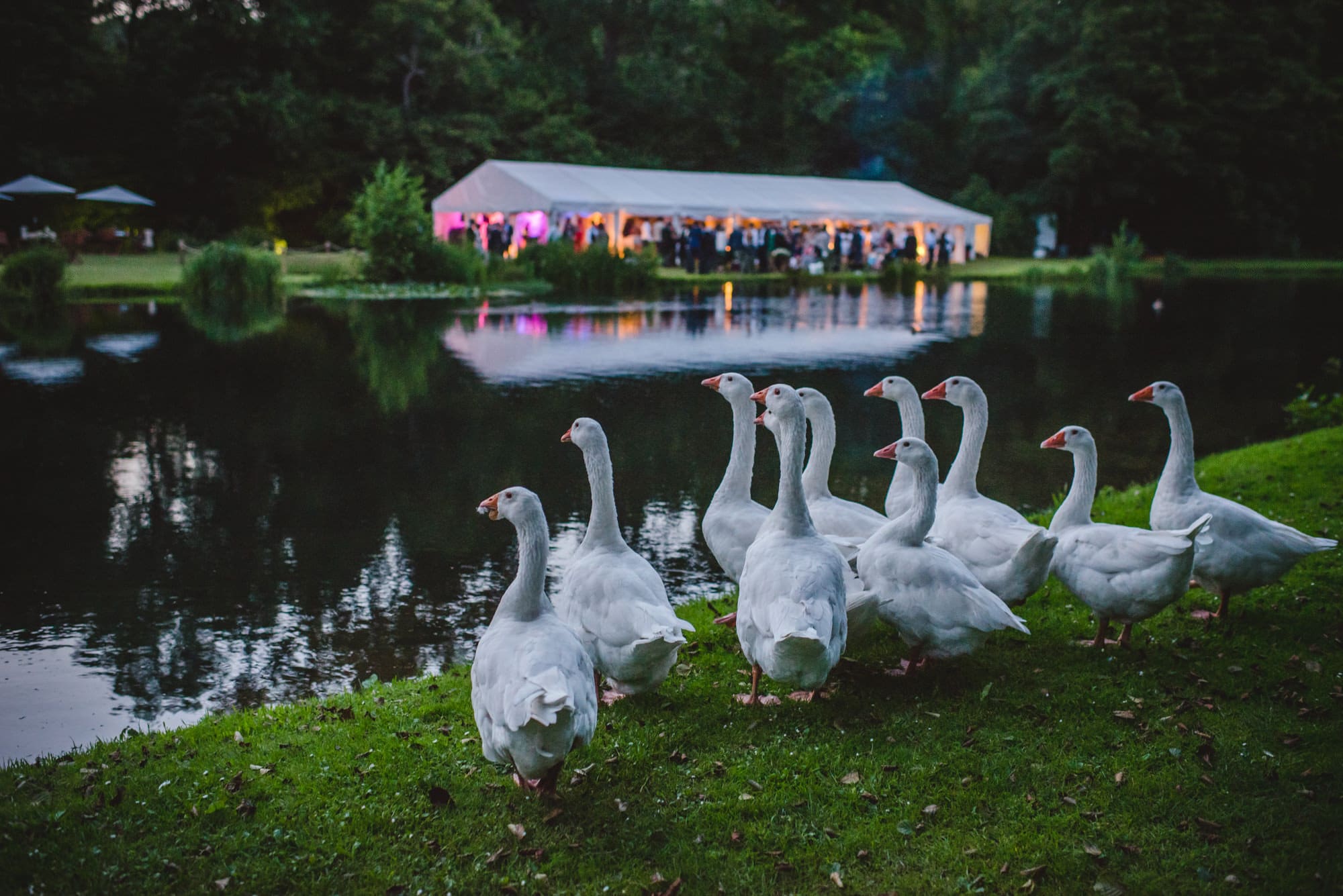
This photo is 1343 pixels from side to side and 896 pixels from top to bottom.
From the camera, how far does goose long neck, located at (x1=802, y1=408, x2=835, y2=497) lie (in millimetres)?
7461

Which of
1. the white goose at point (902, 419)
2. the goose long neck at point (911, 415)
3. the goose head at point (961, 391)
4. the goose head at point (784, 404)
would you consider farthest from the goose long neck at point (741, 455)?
the goose head at point (961, 391)

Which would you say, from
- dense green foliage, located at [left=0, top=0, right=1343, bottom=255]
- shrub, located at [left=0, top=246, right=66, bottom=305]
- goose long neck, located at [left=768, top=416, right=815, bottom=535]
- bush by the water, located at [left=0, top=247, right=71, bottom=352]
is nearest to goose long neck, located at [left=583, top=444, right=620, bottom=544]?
goose long neck, located at [left=768, top=416, right=815, bottom=535]

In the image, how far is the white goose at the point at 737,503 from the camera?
6996 mm

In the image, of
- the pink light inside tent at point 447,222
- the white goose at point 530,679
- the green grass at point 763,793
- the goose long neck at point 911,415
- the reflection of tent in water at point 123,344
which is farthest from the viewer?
the pink light inside tent at point 447,222

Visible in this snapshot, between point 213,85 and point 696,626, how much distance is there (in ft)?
159

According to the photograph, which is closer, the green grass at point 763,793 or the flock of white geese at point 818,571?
the green grass at point 763,793

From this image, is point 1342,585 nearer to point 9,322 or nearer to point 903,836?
point 903,836

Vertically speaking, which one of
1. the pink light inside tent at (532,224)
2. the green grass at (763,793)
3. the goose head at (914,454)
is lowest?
the green grass at (763,793)

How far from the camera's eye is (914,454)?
630 centimetres

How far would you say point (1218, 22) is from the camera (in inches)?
2286

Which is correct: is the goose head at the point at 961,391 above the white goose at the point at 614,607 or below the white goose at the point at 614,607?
above

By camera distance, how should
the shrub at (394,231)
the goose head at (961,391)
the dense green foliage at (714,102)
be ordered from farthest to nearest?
the dense green foliage at (714,102), the shrub at (394,231), the goose head at (961,391)

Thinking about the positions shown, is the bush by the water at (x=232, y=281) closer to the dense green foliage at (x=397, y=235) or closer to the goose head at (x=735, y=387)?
the dense green foliage at (x=397, y=235)

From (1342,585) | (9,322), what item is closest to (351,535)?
(1342,585)
